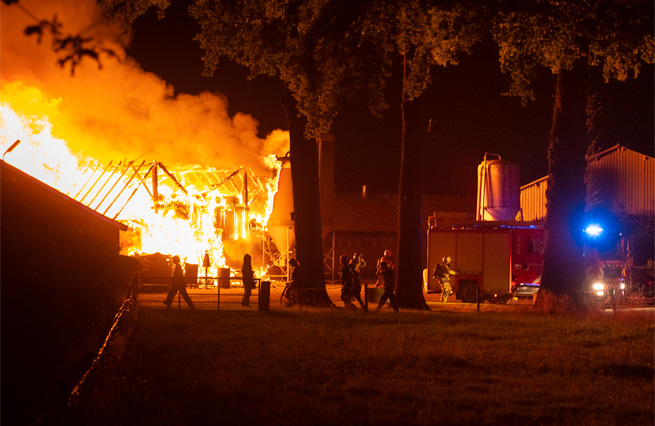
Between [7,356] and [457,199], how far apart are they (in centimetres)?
5179

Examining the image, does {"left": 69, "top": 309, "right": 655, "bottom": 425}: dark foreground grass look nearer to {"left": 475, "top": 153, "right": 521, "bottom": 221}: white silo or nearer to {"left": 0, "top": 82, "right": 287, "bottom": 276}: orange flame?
{"left": 0, "top": 82, "right": 287, "bottom": 276}: orange flame

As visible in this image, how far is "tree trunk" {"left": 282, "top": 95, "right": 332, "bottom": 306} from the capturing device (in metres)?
21.3

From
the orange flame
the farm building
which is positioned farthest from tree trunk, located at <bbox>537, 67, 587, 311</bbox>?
the farm building

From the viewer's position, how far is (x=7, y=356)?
10.7 meters

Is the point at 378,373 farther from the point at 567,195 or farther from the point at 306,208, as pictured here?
the point at 306,208

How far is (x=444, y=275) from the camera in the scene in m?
26.0

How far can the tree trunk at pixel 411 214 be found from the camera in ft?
70.9

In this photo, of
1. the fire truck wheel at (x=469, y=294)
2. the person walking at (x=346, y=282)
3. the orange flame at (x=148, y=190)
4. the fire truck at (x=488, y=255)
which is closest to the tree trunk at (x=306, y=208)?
the person walking at (x=346, y=282)

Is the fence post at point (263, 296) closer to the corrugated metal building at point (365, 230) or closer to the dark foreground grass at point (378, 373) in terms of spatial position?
the dark foreground grass at point (378, 373)

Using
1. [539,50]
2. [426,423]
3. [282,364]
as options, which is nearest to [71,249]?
[282,364]

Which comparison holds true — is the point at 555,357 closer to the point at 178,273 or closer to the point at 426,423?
the point at 426,423

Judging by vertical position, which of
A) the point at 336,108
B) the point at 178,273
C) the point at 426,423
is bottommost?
the point at 426,423

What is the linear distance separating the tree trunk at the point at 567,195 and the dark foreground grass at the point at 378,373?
234 centimetres

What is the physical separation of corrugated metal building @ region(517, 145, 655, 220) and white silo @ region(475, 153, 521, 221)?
11.0m
